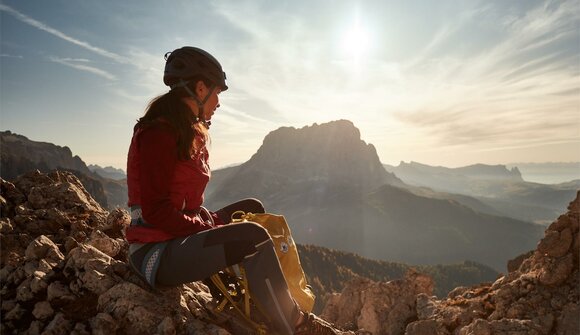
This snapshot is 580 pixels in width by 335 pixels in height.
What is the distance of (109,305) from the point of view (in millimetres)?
4812

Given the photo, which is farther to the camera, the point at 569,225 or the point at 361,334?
the point at 569,225

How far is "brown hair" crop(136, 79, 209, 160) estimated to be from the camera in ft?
15.5

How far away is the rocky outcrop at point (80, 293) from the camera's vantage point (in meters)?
4.49

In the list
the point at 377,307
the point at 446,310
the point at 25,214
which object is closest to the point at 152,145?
the point at 25,214

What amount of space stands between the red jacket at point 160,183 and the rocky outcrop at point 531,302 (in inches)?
331

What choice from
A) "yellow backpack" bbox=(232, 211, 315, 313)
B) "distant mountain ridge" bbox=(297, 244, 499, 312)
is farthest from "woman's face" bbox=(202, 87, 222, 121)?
"distant mountain ridge" bbox=(297, 244, 499, 312)

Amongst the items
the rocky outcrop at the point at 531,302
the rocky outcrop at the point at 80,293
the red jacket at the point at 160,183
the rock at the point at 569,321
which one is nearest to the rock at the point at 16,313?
the rocky outcrop at the point at 80,293

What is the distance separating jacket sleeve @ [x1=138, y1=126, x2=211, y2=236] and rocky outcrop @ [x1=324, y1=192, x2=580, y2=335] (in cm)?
858

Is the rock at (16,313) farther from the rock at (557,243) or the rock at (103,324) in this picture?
the rock at (557,243)

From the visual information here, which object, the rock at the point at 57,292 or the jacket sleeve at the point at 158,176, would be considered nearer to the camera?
the jacket sleeve at the point at 158,176

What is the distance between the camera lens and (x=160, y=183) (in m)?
4.45

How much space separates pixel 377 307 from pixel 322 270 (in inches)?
4428

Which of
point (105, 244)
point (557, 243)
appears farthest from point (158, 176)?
point (557, 243)

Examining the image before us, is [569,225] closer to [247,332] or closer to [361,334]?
[361,334]
